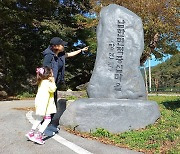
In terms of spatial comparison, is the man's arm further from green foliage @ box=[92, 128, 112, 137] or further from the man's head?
green foliage @ box=[92, 128, 112, 137]

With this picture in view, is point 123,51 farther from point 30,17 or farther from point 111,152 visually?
point 30,17

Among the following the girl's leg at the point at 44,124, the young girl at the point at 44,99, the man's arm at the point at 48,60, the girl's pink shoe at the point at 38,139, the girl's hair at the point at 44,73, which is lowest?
the girl's pink shoe at the point at 38,139

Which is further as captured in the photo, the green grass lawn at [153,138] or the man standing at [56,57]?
the man standing at [56,57]

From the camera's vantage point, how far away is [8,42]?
18.4 metres

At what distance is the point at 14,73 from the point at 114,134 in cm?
1433

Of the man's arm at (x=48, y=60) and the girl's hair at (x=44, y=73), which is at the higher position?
the man's arm at (x=48, y=60)

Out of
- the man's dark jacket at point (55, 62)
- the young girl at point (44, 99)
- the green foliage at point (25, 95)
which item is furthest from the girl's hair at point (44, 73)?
the green foliage at point (25, 95)

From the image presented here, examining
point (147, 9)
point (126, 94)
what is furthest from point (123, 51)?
point (147, 9)

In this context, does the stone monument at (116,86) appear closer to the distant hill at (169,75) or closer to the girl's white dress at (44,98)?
the girl's white dress at (44,98)

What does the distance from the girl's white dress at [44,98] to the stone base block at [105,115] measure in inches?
41.6

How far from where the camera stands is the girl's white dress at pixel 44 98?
5.16 meters

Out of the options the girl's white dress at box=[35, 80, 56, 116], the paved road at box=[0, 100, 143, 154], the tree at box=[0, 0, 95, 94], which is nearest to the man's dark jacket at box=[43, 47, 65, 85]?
the girl's white dress at box=[35, 80, 56, 116]

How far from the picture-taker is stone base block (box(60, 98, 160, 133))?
6.23 metres

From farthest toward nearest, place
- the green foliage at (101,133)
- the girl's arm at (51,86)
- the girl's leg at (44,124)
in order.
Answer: the green foliage at (101,133), the girl's arm at (51,86), the girl's leg at (44,124)
